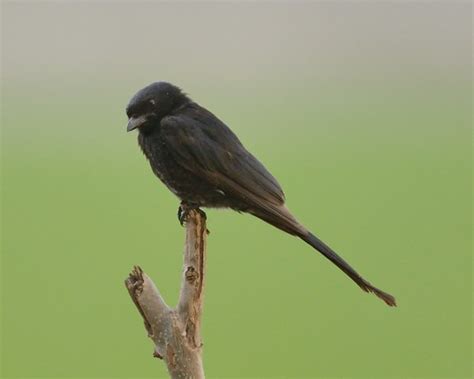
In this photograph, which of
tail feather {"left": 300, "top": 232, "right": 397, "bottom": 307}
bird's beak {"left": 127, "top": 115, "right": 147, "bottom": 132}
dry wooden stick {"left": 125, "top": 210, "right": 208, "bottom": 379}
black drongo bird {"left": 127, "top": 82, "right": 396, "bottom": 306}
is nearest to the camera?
dry wooden stick {"left": 125, "top": 210, "right": 208, "bottom": 379}

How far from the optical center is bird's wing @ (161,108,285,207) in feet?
13.1

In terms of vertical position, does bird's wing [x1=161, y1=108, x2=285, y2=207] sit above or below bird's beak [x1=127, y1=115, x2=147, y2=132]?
below

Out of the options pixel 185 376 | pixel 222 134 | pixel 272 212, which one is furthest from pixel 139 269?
pixel 222 134

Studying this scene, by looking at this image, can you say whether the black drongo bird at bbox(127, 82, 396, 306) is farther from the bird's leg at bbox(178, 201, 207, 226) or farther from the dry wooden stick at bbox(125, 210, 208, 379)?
the dry wooden stick at bbox(125, 210, 208, 379)

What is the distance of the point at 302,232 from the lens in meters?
3.90

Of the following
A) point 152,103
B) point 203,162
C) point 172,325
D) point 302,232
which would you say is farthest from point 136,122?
point 172,325

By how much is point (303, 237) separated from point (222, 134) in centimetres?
84

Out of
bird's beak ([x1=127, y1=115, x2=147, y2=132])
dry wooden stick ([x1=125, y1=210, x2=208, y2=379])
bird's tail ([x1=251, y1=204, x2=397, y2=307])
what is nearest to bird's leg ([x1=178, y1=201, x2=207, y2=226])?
bird's tail ([x1=251, y1=204, x2=397, y2=307])

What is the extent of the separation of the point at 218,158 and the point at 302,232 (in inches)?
26.3

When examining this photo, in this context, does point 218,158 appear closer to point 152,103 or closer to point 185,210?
point 185,210

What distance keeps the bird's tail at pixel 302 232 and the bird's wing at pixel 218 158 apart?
0.20 ft

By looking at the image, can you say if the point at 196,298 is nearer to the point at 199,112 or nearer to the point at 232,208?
the point at 232,208

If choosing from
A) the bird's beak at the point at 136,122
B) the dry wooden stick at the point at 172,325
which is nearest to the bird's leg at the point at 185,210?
the bird's beak at the point at 136,122

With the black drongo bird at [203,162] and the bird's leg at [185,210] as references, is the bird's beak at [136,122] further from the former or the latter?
the bird's leg at [185,210]
